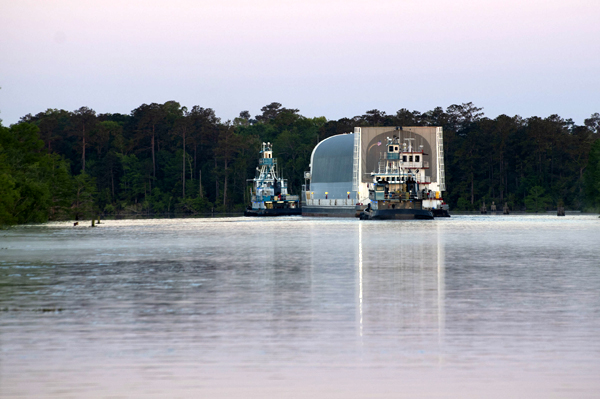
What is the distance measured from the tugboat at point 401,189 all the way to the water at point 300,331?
86.1 meters

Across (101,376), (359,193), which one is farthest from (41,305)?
(359,193)

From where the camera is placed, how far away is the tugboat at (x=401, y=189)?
395ft

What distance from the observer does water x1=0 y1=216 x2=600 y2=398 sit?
12.1 meters

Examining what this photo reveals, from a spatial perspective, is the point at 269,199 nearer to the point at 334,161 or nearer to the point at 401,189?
the point at 334,161

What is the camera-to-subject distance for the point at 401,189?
428 ft

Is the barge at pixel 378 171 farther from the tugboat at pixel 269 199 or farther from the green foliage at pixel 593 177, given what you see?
the green foliage at pixel 593 177

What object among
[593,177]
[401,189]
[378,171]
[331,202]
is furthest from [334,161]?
[593,177]

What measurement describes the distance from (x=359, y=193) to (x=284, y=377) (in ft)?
433

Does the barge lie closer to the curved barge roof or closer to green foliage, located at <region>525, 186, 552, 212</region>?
the curved barge roof

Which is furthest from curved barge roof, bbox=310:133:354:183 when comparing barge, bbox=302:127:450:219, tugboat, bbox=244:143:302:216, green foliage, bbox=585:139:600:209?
green foliage, bbox=585:139:600:209

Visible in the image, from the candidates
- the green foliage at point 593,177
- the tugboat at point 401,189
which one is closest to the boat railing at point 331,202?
the tugboat at point 401,189

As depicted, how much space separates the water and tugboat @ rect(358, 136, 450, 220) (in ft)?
282

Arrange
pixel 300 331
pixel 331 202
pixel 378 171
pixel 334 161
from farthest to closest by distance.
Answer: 1. pixel 331 202
2. pixel 334 161
3. pixel 378 171
4. pixel 300 331

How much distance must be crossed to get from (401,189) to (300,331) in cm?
11485
